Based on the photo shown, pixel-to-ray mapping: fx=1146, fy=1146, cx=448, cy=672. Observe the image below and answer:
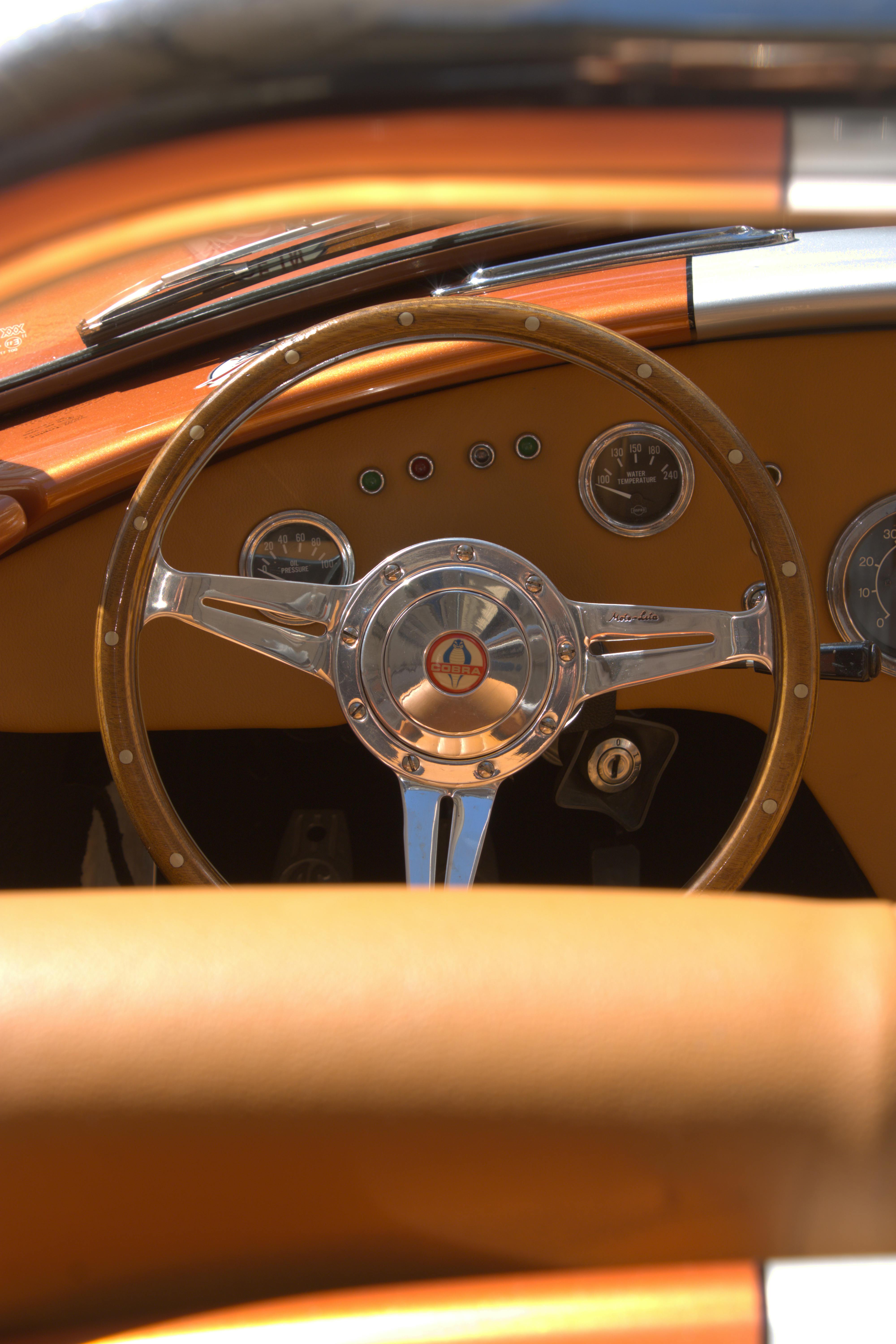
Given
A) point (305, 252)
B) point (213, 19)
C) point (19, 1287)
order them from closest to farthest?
1. point (213, 19)
2. point (19, 1287)
3. point (305, 252)

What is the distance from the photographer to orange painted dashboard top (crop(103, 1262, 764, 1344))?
474 millimetres

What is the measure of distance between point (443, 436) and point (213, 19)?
1321mm

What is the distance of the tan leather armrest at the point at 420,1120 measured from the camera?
1.65 ft

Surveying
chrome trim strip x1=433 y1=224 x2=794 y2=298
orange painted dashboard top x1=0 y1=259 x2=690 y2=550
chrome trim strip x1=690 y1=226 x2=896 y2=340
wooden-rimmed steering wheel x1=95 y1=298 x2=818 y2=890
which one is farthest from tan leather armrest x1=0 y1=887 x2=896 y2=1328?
chrome trim strip x1=433 y1=224 x2=794 y2=298

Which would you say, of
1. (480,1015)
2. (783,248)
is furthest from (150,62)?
(783,248)

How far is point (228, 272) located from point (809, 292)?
797mm

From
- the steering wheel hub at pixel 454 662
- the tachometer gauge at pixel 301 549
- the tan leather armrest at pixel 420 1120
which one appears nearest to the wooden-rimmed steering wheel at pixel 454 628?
the steering wheel hub at pixel 454 662

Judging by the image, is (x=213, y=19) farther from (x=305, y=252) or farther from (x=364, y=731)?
(x=305, y=252)

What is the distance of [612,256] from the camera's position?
1.63 meters

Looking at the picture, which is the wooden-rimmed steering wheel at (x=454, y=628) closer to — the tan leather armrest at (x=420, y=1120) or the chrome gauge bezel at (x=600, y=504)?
the chrome gauge bezel at (x=600, y=504)

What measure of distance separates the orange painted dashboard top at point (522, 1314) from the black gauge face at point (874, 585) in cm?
120

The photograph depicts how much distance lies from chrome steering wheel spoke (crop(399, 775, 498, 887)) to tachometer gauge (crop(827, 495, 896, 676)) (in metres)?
0.59

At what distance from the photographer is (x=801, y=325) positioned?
4.90ft

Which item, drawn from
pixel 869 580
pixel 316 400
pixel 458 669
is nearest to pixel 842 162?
pixel 458 669
